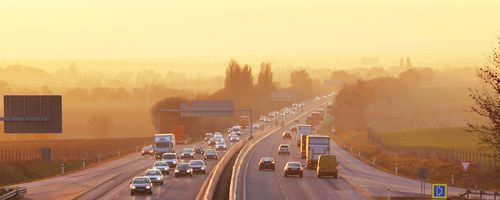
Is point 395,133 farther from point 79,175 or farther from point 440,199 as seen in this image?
point 440,199

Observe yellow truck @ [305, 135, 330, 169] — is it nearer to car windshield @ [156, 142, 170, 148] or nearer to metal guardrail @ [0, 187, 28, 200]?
car windshield @ [156, 142, 170, 148]

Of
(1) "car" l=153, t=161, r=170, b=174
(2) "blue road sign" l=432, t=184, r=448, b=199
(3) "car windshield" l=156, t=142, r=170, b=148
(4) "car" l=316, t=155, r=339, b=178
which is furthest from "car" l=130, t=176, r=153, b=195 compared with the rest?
(3) "car windshield" l=156, t=142, r=170, b=148

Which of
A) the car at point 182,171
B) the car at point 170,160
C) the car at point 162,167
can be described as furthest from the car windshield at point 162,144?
the car at point 182,171

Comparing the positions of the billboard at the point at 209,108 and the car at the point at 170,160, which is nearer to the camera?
the car at the point at 170,160

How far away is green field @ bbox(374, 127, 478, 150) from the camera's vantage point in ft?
446

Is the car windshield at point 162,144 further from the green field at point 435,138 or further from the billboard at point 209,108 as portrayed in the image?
the green field at point 435,138

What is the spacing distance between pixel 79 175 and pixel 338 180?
88.1 ft

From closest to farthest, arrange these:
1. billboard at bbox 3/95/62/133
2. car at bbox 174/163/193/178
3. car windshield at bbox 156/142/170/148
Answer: billboard at bbox 3/95/62/133 → car at bbox 174/163/193/178 → car windshield at bbox 156/142/170/148

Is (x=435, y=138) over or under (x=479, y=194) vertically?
under

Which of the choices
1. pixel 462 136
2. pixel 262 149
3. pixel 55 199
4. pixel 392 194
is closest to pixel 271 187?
pixel 392 194

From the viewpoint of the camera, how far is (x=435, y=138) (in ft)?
504

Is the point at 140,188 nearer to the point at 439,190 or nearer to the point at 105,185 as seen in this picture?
the point at 105,185

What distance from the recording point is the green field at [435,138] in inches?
5353

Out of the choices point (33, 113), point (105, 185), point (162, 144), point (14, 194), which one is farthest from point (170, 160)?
point (33, 113)
